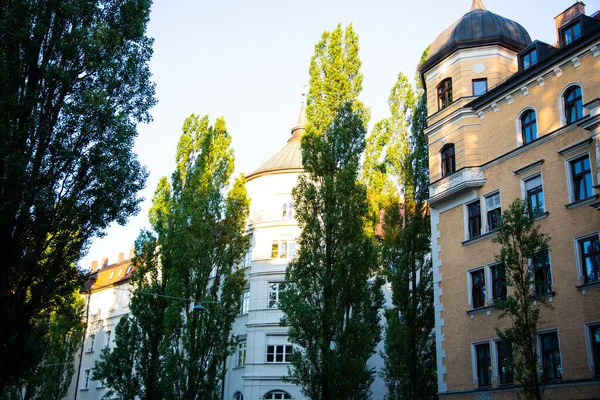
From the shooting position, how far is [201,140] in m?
31.8

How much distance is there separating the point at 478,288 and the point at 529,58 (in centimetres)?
869

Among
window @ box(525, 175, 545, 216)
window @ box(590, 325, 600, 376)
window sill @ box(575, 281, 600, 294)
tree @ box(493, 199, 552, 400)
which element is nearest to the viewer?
tree @ box(493, 199, 552, 400)

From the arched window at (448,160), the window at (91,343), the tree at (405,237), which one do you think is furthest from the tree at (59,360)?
the arched window at (448,160)

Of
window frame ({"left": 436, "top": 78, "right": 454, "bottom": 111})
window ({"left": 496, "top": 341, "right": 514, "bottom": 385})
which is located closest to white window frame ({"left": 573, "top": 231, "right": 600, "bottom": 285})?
window ({"left": 496, "top": 341, "right": 514, "bottom": 385})

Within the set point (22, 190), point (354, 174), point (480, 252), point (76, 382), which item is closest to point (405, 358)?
point (480, 252)

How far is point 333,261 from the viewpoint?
2139 centimetres

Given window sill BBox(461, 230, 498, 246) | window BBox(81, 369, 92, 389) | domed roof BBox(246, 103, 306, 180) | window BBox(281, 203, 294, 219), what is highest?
domed roof BBox(246, 103, 306, 180)

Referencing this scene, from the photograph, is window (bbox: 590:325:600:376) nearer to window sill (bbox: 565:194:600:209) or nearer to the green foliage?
window sill (bbox: 565:194:600:209)

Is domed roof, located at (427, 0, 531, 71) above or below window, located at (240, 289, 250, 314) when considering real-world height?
above

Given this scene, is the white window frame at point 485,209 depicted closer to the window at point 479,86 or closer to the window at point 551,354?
the window at point 551,354

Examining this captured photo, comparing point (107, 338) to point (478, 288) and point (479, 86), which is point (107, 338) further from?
point (479, 86)

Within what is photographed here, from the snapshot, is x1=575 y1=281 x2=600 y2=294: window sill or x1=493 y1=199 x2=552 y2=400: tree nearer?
x1=493 y1=199 x2=552 y2=400: tree

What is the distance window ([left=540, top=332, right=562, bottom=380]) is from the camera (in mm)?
17781

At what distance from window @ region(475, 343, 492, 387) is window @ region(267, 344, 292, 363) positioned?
13.4 metres
